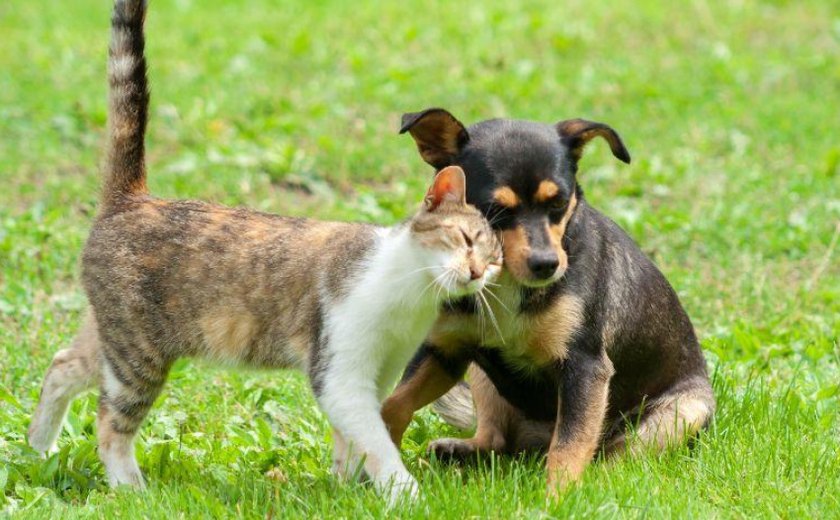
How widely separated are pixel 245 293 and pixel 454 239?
3.07 feet

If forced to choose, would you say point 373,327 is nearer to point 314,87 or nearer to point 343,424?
point 343,424

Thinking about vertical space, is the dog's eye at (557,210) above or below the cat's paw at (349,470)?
above

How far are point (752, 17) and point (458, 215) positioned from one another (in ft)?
33.5

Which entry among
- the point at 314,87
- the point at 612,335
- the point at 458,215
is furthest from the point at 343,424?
the point at 314,87

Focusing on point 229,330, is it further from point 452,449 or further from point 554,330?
point 554,330

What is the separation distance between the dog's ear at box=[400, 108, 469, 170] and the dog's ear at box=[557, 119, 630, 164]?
0.41 metres

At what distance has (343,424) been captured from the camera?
4754 mm

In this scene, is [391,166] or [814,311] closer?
[814,311]

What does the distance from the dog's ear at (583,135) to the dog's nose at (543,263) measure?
64 centimetres

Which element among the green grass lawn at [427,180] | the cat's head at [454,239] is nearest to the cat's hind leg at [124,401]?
the green grass lawn at [427,180]

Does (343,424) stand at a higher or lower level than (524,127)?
lower

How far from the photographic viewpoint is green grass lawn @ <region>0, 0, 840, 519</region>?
486cm

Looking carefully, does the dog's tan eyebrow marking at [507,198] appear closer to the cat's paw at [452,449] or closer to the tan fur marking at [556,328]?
the tan fur marking at [556,328]

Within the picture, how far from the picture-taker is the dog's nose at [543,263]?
469 centimetres
